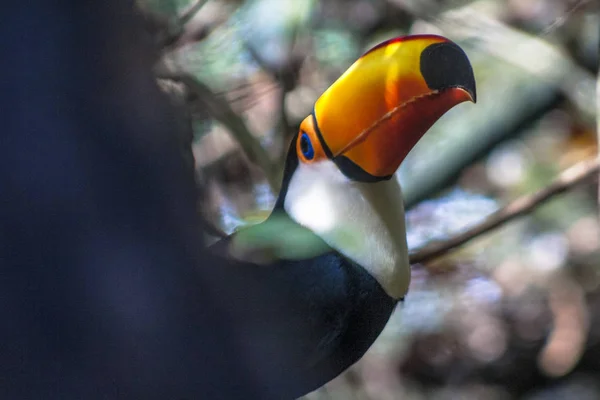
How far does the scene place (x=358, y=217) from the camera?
1.34 meters

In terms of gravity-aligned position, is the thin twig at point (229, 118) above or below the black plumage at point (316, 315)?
above

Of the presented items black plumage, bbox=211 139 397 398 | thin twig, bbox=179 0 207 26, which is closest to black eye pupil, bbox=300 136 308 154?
black plumage, bbox=211 139 397 398

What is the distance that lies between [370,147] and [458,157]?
41 cm

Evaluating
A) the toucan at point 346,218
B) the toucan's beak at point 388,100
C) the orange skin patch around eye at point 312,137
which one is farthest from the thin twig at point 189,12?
the orange skin patch around eye at point 312,137

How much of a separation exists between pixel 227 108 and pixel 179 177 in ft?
1.74

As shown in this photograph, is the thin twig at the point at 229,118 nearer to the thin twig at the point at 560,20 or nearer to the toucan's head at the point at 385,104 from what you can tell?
the toucan's head at the point at 385,104

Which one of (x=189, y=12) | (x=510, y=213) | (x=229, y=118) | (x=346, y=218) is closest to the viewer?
(x=189, y=12)

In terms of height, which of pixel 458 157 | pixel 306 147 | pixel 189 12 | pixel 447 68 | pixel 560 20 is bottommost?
pixel 458 157

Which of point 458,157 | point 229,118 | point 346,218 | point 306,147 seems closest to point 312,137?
point 306,147

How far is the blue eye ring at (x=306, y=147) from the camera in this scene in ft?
4.48

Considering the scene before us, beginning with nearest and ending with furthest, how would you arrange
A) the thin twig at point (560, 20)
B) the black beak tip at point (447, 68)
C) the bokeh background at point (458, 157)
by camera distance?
1. the bokeh background at point (458, 157)
2. the black beak tip at point (447, 68)
3. the thin twig at point (560, 20)

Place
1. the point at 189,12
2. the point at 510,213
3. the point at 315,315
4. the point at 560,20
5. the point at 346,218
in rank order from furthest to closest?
1. the point at 560,20
2. the point at 510,213
3. the point at 346,218
4. the point at 315,315
5. the point at 189,12

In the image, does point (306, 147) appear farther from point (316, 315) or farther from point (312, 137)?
point (316, 315)

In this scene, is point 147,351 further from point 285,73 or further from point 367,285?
point 285,73
